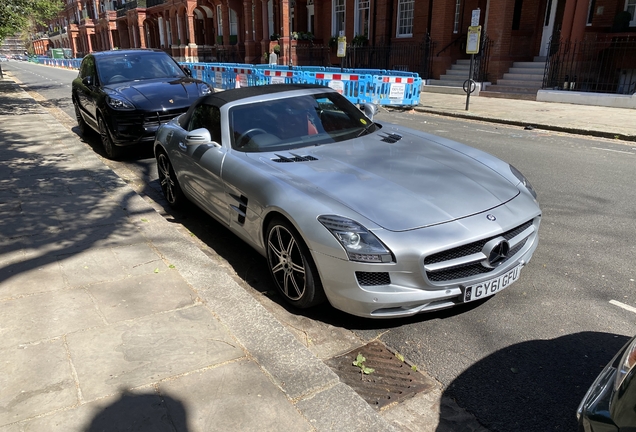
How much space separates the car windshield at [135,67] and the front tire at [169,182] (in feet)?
12.3

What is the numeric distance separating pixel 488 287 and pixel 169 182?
13.3 ft

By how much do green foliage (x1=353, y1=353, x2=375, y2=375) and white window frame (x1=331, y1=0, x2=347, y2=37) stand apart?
26.6 meters

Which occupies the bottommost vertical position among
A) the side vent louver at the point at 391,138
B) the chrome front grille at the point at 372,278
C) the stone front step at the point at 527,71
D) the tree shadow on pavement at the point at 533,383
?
the tree shadow on pavement at the point at 533,383

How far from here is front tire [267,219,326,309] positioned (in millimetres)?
3235

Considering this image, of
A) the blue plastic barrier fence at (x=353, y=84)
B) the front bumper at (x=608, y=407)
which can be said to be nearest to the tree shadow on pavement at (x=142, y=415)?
the front bumper at (x=608, y=407)

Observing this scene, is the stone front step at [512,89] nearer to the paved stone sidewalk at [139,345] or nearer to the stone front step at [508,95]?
the stone front step at [508,95]

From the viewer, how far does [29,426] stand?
231 centimetres

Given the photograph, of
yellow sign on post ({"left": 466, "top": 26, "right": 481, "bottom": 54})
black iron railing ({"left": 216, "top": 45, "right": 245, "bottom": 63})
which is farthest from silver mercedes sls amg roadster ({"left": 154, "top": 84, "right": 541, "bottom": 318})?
black iron railing ({"left": 216, "top": 45, "right": 245, "bottom": 63})

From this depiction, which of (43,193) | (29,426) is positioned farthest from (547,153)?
(29,426)

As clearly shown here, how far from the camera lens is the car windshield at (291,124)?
14.2 feet

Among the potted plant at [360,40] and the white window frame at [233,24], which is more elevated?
the white window frame at [233,24]

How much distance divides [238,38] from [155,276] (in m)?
35.8

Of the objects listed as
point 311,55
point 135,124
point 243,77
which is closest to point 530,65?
point 243,77

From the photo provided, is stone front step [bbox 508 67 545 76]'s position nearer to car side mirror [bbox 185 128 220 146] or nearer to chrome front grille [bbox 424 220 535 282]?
car side mirror [bbox 185 128 220 146]
